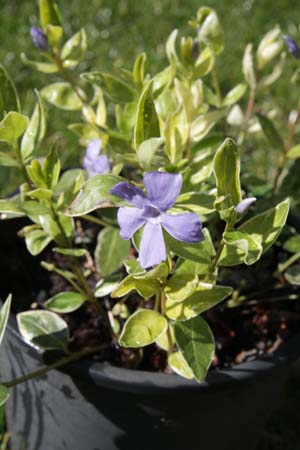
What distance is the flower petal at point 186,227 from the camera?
71 centimetres

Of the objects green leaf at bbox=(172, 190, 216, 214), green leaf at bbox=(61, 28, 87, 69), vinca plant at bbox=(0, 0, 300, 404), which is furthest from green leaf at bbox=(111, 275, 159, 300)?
A: green leaf at bbox=(61, 28, 87, 69)

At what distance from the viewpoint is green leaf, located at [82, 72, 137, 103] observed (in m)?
1.02

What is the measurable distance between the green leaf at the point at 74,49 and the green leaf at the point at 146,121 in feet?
1.16

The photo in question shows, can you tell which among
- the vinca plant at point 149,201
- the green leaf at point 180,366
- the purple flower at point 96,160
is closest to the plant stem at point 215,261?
the vinca plant at point 149,201

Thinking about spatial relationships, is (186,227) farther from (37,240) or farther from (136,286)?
(37,240)

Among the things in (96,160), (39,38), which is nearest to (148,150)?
(96,160)

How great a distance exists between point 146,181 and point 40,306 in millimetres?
565

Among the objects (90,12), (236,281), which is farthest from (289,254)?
(90,12)

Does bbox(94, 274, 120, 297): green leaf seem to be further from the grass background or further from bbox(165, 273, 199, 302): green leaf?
the grass background

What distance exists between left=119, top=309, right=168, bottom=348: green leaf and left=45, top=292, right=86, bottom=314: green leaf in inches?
6.2

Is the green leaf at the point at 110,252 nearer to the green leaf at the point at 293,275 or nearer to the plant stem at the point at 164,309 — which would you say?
the plant stem at the point at 164,309

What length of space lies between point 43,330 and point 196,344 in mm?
230

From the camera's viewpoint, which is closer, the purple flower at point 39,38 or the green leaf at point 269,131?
the purple flower at point 39,38

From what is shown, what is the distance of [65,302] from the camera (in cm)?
104
